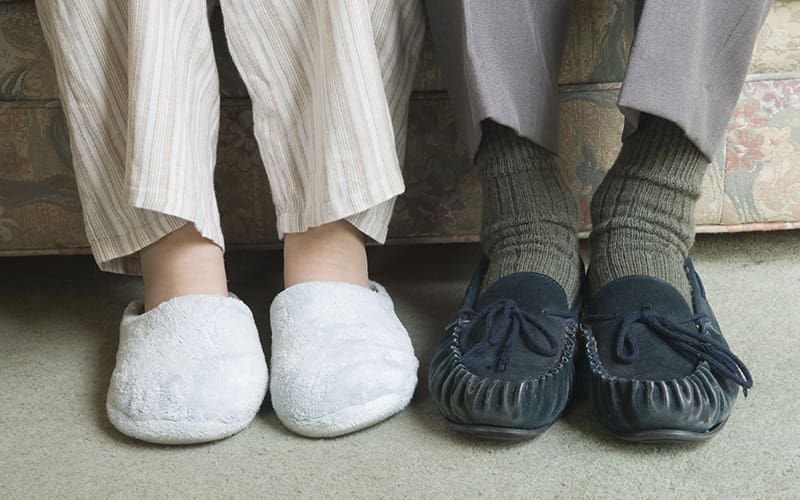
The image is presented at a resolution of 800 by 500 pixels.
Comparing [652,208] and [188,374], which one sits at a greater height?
[652,208]

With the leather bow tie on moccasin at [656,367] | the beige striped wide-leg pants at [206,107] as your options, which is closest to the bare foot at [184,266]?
the beige striped wide-leg pants at [206,107]

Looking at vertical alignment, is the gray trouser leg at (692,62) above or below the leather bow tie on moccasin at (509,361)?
above

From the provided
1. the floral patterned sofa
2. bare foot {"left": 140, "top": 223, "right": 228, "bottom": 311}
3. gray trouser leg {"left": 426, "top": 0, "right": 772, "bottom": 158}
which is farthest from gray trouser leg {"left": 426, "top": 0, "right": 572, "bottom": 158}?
bare foot {"left": 140, "top": 223, "right": 228, "bottom": 311}

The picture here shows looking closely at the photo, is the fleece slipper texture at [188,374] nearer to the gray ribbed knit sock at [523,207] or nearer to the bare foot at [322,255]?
the bare foot at [322,255]

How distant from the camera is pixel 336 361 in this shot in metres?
0.66

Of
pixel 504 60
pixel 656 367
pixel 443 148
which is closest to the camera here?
pixel 656 367

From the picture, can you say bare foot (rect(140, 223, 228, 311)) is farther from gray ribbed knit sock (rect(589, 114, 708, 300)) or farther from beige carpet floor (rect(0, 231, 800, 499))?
gray ribbed knit sock (rect(589, 114, 708, 300))

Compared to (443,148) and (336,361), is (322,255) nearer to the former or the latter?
(336,361)

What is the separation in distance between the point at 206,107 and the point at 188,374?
23cm

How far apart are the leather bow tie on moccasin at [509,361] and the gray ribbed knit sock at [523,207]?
3 centimetres

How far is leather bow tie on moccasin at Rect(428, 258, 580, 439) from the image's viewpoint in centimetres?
61

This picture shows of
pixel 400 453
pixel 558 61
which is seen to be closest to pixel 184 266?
pixel 400 453

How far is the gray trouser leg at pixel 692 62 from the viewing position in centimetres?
64

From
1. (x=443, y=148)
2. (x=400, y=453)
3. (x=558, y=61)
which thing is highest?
(x=558, y=61)
